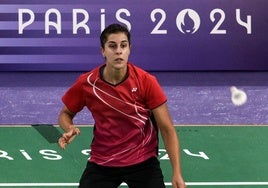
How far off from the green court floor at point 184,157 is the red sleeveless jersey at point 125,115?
1.24 metres

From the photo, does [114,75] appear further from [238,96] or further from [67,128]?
[238,96]

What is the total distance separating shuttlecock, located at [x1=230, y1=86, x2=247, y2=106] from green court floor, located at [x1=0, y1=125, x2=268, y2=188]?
82 cm

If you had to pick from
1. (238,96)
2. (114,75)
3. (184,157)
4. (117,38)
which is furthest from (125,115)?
(238,96)

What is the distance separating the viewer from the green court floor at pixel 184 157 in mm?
4715

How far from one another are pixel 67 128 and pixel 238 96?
13.3 ft

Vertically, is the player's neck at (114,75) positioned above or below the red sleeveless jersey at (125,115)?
above

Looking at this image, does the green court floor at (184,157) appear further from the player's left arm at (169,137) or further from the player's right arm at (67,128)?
the player's left arm at (169,137)

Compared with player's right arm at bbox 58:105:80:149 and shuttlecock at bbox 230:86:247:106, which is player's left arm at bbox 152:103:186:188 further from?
shuttlecock at bbox 230:86:247:106

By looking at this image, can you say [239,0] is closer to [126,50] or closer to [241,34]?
[241,34]

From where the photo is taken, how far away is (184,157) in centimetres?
521

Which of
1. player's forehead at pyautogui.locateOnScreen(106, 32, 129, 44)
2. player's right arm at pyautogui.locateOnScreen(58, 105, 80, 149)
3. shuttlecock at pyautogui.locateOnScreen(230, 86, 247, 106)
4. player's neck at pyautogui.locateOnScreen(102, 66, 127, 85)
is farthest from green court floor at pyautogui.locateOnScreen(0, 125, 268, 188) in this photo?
player's forehead at pyautogui.locateOnScreen(106, 32, 129, 44)

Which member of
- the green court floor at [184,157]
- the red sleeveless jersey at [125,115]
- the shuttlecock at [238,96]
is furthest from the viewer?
the shuttlecock at [238,96]

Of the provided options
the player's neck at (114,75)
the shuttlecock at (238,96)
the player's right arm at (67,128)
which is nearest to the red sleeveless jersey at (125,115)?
the player's neck at (114,75)

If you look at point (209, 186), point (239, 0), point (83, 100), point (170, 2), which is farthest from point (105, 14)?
point (83, 100)
